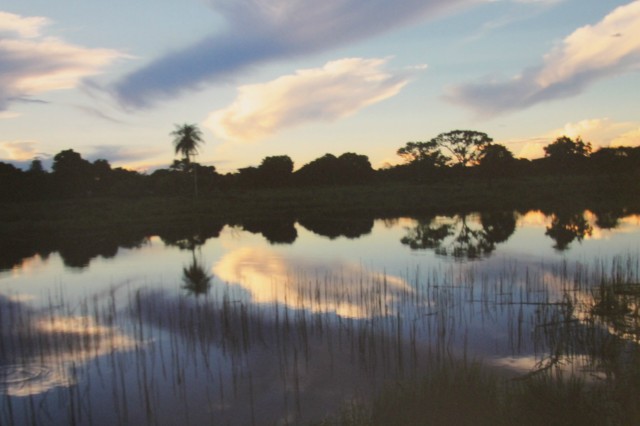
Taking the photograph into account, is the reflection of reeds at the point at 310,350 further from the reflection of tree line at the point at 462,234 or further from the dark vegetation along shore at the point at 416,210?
the reflection of tree line at the point at 462,234

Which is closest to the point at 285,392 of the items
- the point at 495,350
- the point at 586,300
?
the point at 495,350

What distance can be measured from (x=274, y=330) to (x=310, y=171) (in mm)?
85309

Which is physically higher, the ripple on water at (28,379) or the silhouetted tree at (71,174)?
the silhouetted tree at (71,174)

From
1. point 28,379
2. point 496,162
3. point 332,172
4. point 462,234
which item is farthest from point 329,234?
point 332,172

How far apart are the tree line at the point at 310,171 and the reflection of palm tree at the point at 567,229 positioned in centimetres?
4078

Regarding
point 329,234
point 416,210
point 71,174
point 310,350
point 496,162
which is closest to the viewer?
point 310,350

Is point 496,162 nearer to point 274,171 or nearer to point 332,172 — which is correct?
point 332,172

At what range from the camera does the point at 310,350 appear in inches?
443

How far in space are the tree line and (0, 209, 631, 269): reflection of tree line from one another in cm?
2891

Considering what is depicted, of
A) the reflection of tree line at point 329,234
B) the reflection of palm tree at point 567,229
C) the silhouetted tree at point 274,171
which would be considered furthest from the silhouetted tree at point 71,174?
the reflection of palm tree at point 567,229

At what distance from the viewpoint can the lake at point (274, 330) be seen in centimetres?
927

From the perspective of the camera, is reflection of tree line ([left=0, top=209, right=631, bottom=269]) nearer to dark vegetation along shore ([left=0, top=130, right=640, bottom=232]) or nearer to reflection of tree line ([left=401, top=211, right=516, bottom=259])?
reflection of tree line ([left=401, top=211, right=516, bottom=259])

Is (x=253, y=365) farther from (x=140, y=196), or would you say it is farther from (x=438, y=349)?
(x=140, y=196)

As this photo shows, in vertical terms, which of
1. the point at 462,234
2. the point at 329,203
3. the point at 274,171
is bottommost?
the point at 462,234
